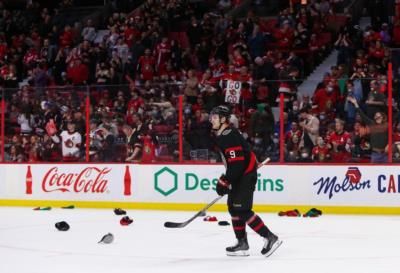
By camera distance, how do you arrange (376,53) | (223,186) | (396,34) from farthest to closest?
(396,34) < (376,53) < (223,186)

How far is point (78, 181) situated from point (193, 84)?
2.81 metres

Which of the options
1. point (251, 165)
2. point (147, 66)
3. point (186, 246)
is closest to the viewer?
point (251, 165)

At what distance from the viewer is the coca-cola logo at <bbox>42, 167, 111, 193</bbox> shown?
1539cm

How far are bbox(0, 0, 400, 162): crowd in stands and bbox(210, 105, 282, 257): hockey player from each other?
15.9ft

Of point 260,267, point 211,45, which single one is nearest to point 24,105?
point 211,45

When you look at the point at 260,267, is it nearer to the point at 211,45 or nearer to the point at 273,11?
the point at 211,45

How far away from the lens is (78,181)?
51.1ft

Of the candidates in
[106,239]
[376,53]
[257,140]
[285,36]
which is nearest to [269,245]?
[106,239]

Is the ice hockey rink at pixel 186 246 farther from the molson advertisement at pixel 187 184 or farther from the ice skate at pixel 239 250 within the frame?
the molson advertisement at pixel 187 184

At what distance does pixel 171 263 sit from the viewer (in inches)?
332

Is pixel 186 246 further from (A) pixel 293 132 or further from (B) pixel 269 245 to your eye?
(A) pixel 293 132

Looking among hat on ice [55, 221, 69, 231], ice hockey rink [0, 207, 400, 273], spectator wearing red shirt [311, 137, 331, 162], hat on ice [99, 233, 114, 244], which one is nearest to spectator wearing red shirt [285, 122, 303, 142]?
spectator wearing red shirt [311, 137, 331, 162]

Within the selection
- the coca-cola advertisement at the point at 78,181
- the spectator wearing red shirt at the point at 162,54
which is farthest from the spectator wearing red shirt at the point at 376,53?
the coca-cola advertisement at the point at 78,181

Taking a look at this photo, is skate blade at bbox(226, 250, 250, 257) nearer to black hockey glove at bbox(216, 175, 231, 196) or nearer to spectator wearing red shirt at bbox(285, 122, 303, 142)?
black hockey glove at bbox(216, 175, 231, 196)
